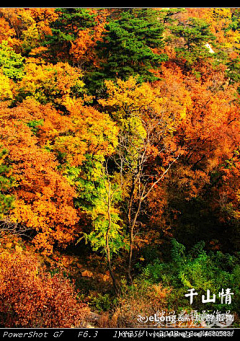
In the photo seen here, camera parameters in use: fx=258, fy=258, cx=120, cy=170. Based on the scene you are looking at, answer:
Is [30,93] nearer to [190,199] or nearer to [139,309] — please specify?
[190,199]

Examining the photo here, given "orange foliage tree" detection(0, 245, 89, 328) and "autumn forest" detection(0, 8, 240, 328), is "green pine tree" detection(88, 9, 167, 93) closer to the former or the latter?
"autumn forest" detection(0, 8, 240, 328)

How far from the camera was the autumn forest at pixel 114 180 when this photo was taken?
11.6 meters

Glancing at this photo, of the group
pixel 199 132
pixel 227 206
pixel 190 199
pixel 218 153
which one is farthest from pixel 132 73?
pixel 227 206

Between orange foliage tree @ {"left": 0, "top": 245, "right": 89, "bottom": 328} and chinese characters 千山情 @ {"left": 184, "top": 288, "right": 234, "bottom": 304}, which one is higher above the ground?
orange foliage tree @ {"left": 0, "top": 245, "right": 89, "bottom": 328}

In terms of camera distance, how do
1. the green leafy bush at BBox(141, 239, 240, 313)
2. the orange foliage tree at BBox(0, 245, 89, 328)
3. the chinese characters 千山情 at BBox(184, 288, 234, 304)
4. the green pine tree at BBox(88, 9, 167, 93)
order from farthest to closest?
the green pine tree at BBox(88, 9, 167, 93), the green leafy bush at BBox(141, 239, 240, 313), the chinese characters 千山情 at BBox(184, 288, 234, 304), the orange foliage tree at BBox(0, 245, 89, 328)

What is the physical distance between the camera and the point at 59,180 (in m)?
16.2

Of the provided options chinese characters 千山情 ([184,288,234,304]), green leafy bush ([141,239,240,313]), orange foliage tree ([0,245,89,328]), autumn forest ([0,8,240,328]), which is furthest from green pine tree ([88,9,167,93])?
orange foliage tree ([0,245,89,328])

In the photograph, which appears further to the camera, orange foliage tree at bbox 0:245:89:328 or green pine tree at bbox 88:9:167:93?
green pine tree at bbox 88:9:167:93

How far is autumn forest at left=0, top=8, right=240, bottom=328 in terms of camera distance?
11.6 meters

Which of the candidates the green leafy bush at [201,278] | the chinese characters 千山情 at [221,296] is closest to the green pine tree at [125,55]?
the green leafy bush at [201,278]

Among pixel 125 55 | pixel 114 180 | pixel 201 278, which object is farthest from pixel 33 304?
pixel 125 55

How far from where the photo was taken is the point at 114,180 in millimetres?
21875

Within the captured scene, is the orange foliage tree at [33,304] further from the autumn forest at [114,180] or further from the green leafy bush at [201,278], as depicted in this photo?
the green leafy bush at [201,278]

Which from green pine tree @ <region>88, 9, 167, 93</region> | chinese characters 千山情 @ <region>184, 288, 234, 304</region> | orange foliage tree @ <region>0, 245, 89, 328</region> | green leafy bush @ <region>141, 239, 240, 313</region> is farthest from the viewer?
green pine tree @ <region>88, 9, 167, 93</region>
